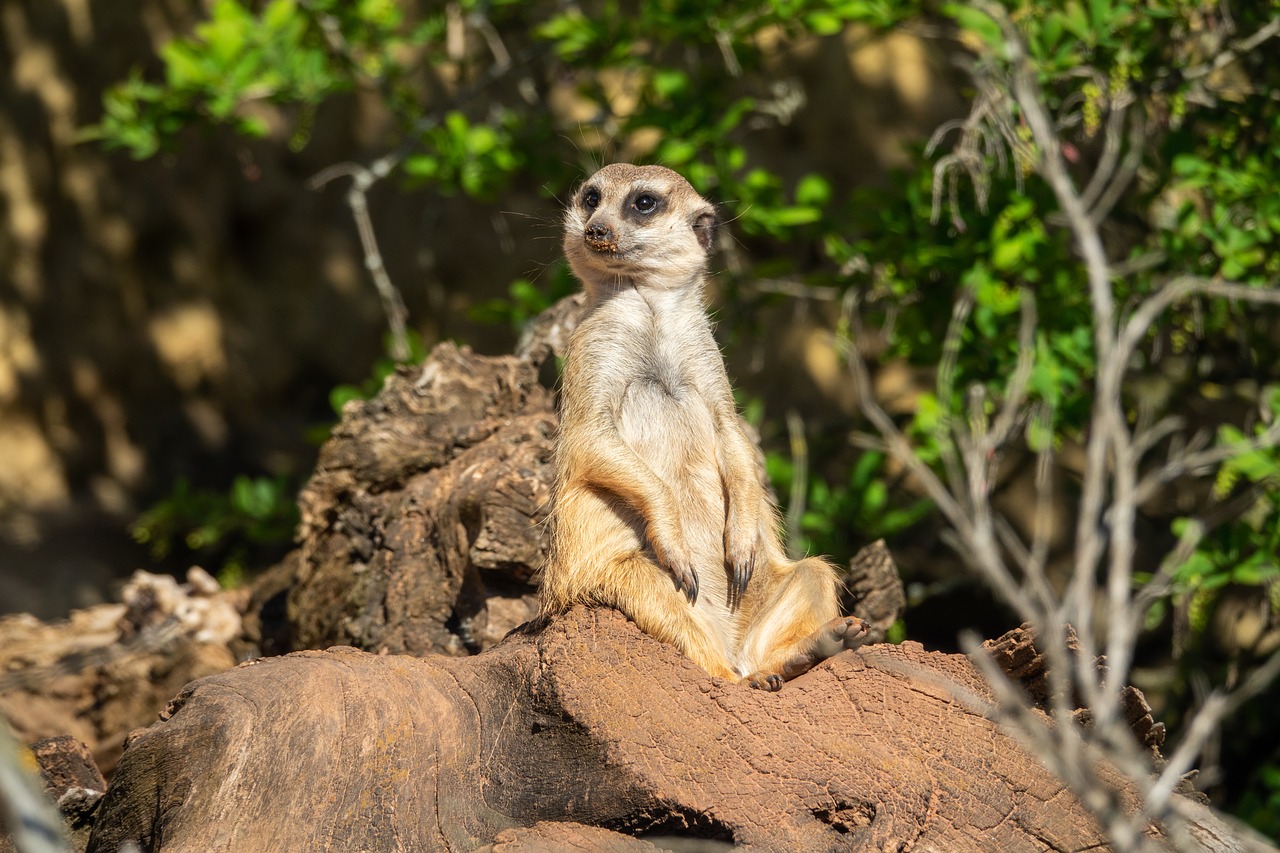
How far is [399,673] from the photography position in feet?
8.35

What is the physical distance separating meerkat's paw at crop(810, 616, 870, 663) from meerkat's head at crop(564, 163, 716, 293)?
121 centimetres

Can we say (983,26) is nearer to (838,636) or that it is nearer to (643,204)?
(643,204)

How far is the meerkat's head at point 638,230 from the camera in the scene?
11.2ft

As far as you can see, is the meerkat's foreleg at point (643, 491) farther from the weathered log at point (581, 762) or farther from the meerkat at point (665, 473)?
the weathered log at point (581, 762)

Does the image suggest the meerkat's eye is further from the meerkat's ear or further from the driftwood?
the driftwood

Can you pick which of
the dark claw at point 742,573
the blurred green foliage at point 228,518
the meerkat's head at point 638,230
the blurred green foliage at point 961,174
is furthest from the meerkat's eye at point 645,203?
the blurred green foliage at point 228,518

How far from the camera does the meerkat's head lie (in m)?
3.40

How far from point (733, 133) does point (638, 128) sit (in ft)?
5.89

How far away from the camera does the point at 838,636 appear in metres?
2.65

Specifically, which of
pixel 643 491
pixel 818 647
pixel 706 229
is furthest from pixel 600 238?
pixel 818 647

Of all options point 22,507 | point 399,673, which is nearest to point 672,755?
point 399,673

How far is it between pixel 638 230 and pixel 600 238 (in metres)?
0.15

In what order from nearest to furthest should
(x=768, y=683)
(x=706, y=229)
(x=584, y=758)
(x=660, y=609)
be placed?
(x=584, y=758) < (x=768, y=683) < (x=660, y=609) < (x=706, y=229)

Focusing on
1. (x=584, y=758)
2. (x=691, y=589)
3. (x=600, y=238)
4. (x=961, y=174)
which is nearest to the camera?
(x=584, y=758)
